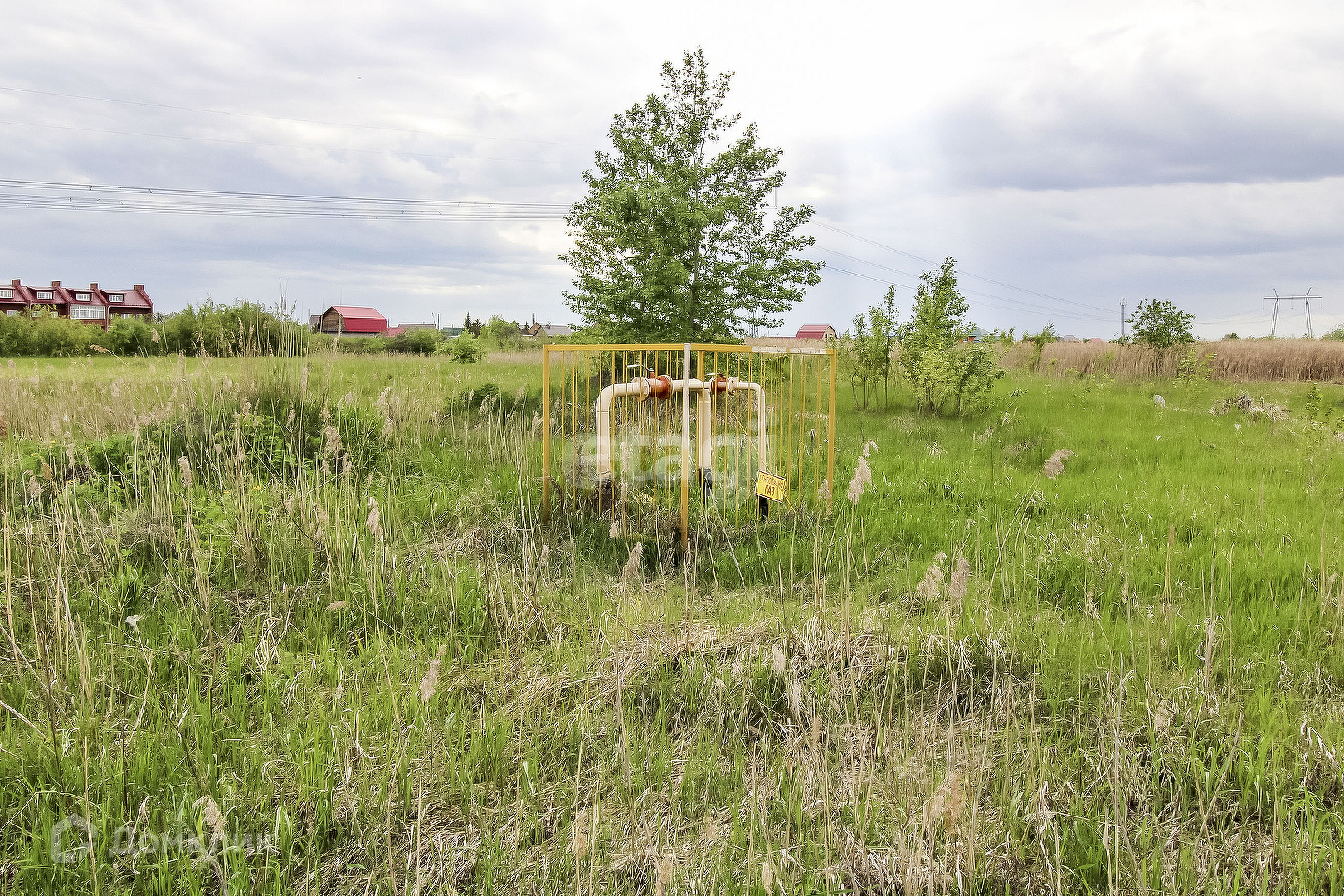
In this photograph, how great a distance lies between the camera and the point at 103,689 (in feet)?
10.1

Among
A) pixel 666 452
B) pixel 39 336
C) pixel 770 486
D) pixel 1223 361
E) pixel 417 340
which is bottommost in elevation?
pixel 770 486

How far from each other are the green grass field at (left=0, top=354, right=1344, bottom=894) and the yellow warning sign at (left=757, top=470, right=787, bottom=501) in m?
0.41

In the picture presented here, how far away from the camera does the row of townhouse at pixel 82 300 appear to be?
184 ft

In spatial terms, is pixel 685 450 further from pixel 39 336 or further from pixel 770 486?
pixel 39 336

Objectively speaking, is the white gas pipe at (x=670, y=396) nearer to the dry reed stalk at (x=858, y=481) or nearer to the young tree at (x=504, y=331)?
the dry reed stalk at (x=858, y=481)

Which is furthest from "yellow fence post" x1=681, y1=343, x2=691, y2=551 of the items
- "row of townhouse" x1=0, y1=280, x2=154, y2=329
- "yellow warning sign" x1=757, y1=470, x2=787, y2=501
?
"row of townhouse" x1=0, y1=280, x2=154, y2=329

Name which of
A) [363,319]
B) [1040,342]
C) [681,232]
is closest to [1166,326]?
[1040,342]

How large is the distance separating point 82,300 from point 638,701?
257 ft

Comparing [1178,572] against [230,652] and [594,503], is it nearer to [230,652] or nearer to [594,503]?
[594,503]

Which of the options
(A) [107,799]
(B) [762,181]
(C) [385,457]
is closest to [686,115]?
(B) [762,181]

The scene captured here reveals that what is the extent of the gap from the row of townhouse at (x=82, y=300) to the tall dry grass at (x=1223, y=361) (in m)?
62.4

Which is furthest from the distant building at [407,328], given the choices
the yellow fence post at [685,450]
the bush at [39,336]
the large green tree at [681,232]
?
the yellow fence post at [685,450]

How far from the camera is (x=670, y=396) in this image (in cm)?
570

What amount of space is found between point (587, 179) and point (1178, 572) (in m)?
14.0
